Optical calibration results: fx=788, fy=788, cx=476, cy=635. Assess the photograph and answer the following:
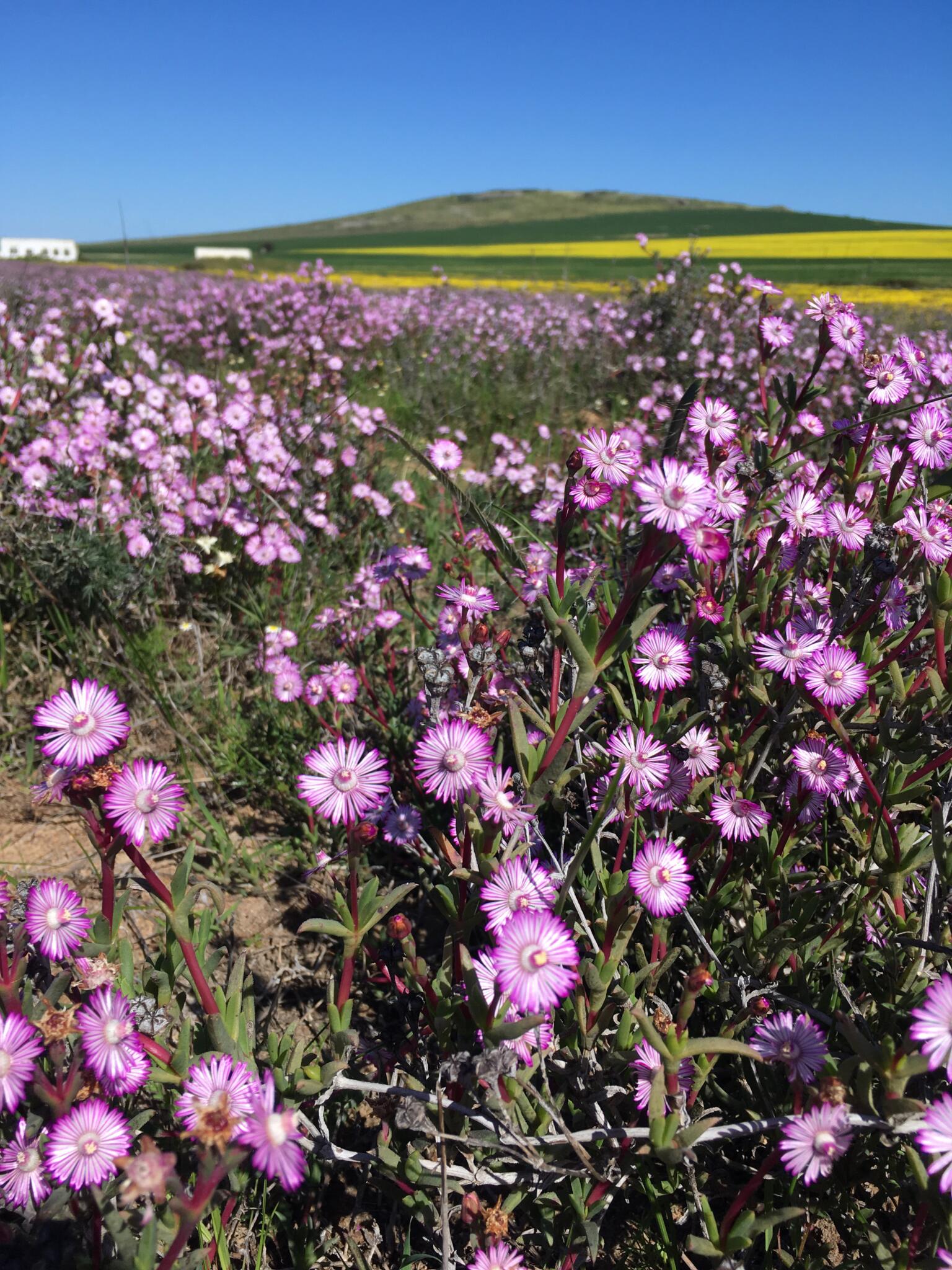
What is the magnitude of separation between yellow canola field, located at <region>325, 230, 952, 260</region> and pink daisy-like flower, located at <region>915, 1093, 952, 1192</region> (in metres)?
25.7

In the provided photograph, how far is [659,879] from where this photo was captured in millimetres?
1538

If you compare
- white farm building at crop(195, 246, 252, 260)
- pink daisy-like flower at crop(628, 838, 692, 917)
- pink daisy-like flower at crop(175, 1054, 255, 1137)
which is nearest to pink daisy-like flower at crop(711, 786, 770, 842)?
pink daisy-like flower at crop(628, 838, 692, 917)

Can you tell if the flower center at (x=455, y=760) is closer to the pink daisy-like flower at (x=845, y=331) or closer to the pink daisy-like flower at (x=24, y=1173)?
the pink daisy-like flower at (x=24, y=1173)

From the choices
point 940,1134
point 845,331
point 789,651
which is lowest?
point 940,1134

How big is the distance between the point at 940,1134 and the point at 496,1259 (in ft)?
2.43

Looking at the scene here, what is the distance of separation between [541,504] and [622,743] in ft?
5.62

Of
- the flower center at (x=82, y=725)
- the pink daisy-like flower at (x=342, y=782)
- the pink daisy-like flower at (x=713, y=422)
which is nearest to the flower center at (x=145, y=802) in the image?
the flower center at (x=82, y=725)

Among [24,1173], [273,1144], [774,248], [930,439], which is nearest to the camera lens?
[273,1144]

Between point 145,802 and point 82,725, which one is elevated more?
point 82,725

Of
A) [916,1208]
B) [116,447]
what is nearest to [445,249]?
[116,447]

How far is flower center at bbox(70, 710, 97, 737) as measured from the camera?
1.24 metres

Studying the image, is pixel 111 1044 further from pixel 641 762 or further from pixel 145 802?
pixel 641 762

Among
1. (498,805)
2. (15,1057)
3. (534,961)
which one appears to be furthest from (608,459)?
(15,1057)

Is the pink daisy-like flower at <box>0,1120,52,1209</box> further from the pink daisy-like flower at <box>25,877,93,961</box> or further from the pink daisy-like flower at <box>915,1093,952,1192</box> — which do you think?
the pink daisy-like flower at <box>915,1093,952,1192</box>
